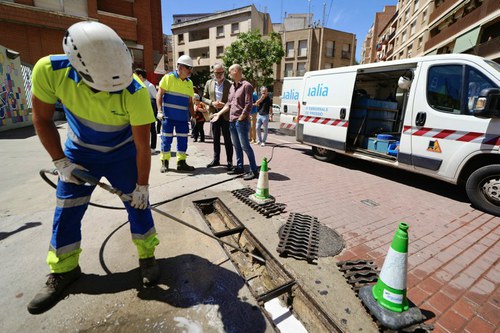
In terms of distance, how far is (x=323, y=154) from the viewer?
6.91 m

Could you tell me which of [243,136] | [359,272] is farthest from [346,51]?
[359,272]

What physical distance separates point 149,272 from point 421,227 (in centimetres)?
330

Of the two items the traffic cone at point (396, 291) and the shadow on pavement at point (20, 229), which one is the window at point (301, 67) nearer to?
the shadow on pavement at point (20, 229)

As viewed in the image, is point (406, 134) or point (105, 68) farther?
point (406, 134)

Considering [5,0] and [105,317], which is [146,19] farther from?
[105,317]

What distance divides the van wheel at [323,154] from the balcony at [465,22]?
18950mm

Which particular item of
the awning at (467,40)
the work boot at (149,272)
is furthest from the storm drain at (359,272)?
the awning at (467,40)

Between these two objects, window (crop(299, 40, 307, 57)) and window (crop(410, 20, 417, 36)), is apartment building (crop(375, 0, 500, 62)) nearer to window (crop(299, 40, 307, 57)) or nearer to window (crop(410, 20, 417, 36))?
window (crop(410, 20, 417, 36))

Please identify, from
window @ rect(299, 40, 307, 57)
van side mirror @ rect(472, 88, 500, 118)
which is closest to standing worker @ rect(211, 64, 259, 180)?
van side mirror @ rect(472, 88, 500, 118)

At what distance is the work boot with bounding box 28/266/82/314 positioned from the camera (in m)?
1.79

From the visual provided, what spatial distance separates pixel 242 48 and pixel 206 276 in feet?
51.5

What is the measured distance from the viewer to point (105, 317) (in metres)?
1.77

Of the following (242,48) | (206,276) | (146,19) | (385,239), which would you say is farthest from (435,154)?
(146,19)

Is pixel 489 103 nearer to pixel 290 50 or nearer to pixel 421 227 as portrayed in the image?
pixel 421 227
